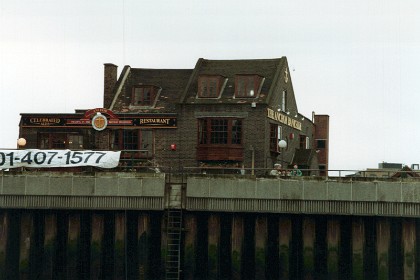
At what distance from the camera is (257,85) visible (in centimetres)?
5278

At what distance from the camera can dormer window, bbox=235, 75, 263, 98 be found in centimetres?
5253

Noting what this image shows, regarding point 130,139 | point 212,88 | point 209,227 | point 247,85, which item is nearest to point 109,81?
point 130,139

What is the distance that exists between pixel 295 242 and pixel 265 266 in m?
1.76

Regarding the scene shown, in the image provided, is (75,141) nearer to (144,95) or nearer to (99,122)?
(99,122)

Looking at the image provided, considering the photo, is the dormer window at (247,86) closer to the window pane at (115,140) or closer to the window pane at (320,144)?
the window pane at (115,140)

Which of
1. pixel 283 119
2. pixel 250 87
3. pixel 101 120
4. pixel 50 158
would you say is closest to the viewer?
pixel 50 158

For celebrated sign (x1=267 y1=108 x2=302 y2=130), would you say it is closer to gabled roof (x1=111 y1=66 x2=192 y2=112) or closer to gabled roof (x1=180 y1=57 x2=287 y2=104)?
gabled roof (x1=180 y1=57 x2=287 y2=104)

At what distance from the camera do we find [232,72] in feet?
180

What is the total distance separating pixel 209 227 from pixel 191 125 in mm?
17906

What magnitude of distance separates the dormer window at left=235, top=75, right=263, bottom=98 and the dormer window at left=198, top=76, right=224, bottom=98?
4.12 feet

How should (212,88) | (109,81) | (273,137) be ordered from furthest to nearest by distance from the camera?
(109,81), (273,137), (212,88)

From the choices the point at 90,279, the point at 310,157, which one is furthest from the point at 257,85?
the point at 90,279

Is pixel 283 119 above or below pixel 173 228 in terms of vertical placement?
above

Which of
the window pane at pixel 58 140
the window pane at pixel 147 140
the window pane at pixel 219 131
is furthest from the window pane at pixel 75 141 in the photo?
the window pane at pixel 219 131
